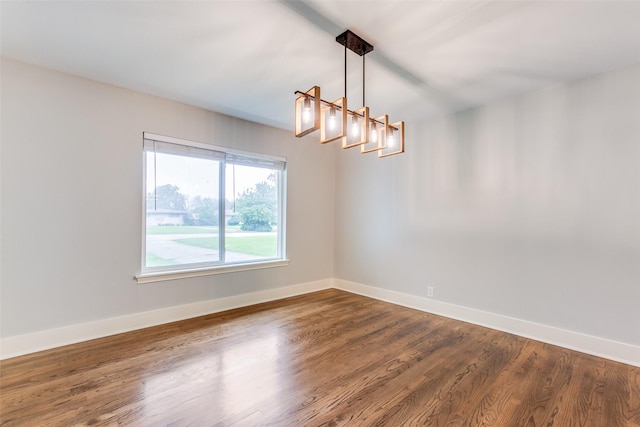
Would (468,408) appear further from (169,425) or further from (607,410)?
(169,425)

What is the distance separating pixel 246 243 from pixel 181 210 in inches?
38.7

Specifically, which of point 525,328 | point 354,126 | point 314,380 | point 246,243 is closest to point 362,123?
point 354,126

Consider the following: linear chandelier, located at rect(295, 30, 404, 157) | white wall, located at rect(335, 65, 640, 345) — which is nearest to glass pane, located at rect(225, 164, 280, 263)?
white wall, located at rect(335, 65, 640, 345)

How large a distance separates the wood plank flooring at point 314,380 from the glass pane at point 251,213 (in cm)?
117

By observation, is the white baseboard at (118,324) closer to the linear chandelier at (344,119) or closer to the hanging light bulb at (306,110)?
the linear chandelier at (344,119)

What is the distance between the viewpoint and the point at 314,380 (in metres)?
2.16

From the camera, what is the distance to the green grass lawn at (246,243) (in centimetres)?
363

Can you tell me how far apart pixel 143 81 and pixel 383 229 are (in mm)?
3356

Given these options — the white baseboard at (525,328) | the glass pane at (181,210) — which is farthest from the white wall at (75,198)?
the white baseboard at (525,328)

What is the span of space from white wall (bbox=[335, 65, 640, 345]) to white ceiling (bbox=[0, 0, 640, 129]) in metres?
0.39

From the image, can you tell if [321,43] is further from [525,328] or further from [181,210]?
[525,328]

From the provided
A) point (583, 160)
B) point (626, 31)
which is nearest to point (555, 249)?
Answer: point (583, 160)

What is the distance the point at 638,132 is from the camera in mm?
2475

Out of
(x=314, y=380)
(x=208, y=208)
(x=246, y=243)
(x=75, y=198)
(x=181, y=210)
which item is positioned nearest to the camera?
(x=314, y=380)
